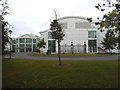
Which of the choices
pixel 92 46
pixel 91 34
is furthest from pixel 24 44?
pixel 92 46

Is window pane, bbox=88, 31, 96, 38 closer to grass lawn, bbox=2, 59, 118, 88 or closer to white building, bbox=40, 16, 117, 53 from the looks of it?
white building, bbox=40, 16, 117, 53

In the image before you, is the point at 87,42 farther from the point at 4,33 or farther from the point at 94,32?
the point at 4,33

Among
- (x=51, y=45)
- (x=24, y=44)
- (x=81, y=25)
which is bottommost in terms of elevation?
(x=51, y=45)

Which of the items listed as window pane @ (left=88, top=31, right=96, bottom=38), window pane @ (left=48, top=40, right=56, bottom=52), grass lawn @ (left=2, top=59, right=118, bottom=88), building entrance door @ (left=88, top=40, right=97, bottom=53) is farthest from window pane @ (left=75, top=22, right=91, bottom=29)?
grass lawn @ (left=2, top=59, right=118, bottom=88)

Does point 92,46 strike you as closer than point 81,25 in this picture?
Yes

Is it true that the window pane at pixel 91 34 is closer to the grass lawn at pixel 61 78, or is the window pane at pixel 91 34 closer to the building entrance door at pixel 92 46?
the building entrance door at pixel 92 46

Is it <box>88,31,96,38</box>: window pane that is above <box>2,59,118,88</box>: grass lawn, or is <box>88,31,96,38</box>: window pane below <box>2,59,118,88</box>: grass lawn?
above

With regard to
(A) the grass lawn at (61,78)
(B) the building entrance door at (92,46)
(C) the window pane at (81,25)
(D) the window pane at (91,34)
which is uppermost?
(C) the window pane at (81,25)

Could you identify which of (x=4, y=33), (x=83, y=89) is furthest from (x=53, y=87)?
(x=4, y=33)

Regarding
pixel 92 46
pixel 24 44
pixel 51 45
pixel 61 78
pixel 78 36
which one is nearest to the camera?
pixel 61 78

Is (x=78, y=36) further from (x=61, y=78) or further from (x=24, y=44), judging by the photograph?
(x=61, y=78)

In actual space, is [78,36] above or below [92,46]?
above

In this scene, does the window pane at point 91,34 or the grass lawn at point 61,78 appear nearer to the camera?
the grass lawn at point 61,78

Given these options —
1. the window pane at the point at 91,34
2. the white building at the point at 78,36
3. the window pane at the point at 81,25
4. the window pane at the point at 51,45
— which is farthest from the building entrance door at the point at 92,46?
the window pane at the point at 51,45
